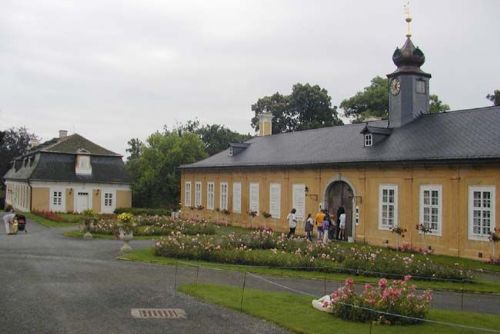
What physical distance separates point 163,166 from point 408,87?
3074 cm

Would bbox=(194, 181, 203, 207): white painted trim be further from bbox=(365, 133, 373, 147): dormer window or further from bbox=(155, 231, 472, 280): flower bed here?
bbox=(155, 231, 472, 280): flower bed

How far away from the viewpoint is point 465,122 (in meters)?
27.7

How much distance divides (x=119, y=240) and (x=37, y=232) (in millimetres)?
7050

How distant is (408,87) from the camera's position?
32250 mm

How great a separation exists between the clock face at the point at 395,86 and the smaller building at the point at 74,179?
30.8 m

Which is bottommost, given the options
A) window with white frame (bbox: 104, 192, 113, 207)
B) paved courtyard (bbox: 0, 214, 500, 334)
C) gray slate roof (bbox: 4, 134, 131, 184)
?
paved courtyard (bbox: 0, 214, 500, 334)

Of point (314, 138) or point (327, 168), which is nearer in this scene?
point (327, 168)

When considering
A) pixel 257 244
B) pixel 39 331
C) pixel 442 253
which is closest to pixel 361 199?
pixel 442 253

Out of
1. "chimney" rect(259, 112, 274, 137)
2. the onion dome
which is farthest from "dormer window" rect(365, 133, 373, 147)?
"chimney" rect(259, 112, 274, 137)

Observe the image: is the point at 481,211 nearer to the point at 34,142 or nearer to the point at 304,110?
the point at 304,110

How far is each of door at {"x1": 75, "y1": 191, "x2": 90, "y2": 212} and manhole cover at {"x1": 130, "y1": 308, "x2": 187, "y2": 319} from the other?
43.4 meters

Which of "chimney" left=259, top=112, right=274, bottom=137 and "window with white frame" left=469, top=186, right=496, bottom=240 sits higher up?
"chimney" left=259, top=112, right=274, bottom=137

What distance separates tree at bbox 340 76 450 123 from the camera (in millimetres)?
58719

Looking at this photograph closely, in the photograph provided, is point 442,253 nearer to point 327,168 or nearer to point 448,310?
point 327,168
